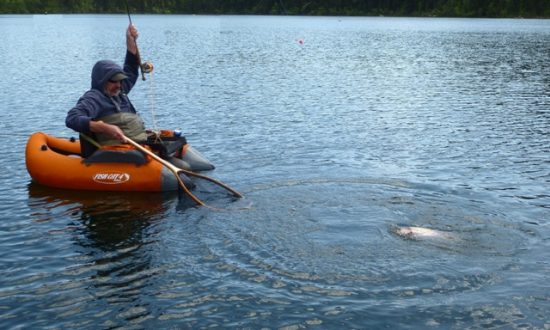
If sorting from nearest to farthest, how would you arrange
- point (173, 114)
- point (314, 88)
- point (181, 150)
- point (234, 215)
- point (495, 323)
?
1. point (495, 323)
2. point (234, 215)
3. point (181, 150)
4. point (173, 114)
5. point (314, 88)

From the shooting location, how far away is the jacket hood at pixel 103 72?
13.2 metres

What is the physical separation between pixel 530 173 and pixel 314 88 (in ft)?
59.1

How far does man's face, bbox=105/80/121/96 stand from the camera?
1341 cm

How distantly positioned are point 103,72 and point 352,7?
166672mm

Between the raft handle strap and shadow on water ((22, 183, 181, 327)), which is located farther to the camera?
the raft handle strap

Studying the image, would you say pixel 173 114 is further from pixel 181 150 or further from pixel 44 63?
pixel 44 63

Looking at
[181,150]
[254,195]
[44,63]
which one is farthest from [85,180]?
[44,63]

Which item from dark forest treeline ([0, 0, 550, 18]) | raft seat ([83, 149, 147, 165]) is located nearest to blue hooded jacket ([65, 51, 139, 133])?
raft seat ([83, 149, 147, 165])

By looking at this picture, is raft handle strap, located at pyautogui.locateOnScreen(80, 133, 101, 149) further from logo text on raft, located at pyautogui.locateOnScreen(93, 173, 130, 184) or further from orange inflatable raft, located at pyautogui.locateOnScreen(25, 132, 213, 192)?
logo text on raft, located at pyautogui.locateOnScreen(93, 173, 130, 184)

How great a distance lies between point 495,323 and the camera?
8.20 meters

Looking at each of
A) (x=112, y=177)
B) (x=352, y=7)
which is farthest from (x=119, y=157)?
(x=352, y=7)

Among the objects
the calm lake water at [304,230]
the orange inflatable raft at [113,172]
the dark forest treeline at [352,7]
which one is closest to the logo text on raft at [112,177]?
→ the orange inflatable raft at [113,172]

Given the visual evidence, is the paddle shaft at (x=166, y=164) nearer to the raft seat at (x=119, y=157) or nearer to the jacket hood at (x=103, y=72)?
the raft seat at (x=119, y=157)

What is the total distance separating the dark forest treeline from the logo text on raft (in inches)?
5360
